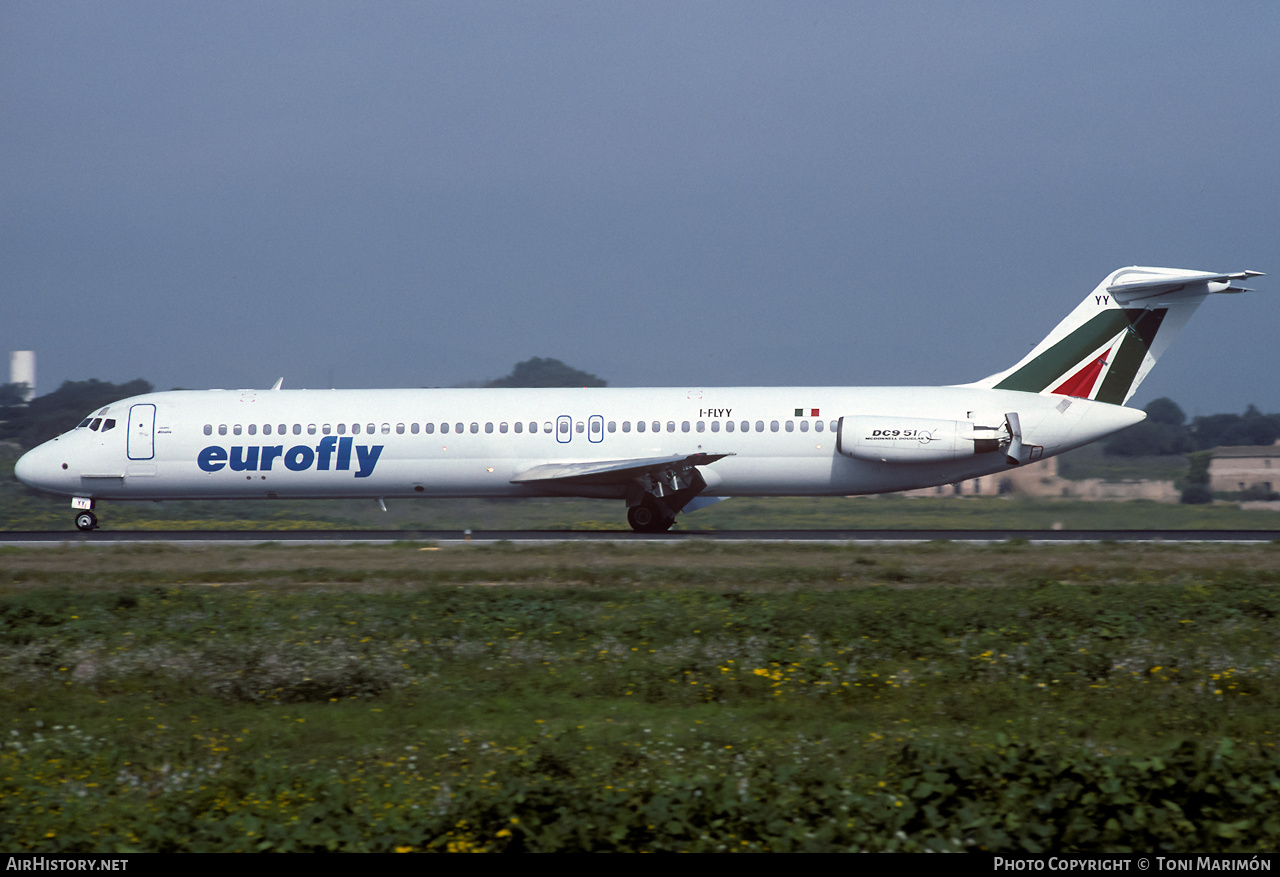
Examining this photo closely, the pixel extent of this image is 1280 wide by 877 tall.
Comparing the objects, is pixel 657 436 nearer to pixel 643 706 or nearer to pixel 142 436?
pixel 142 436

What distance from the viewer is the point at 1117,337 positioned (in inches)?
1084

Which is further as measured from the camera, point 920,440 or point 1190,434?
point 1190,434

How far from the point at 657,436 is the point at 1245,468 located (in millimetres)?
20647

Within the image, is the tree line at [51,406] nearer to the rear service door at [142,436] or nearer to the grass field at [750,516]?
the grass field at [750,516]

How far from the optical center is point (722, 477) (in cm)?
2728

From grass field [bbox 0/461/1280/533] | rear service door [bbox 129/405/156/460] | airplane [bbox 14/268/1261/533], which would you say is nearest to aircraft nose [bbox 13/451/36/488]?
airplane [bbox 14/268/1261/533]

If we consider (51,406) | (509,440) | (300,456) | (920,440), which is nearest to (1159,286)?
(920,440)

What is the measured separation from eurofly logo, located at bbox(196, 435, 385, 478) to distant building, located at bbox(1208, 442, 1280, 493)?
2503 cm

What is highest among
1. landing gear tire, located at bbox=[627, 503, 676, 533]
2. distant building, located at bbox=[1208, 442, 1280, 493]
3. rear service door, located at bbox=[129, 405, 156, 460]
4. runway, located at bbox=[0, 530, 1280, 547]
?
rear service door, located at bbox=[129, 405, 156, 460]

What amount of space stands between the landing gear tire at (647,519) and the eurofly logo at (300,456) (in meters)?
6.35

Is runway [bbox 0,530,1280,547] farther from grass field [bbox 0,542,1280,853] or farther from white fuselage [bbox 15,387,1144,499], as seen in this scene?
grass field [bbox 0,542,1280,853]

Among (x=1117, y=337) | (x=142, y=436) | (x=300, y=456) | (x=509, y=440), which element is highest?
(x=1117, y=337)

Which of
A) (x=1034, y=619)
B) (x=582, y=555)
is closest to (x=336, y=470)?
(x=582, y=555)

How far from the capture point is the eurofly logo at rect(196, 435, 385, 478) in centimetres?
2761
